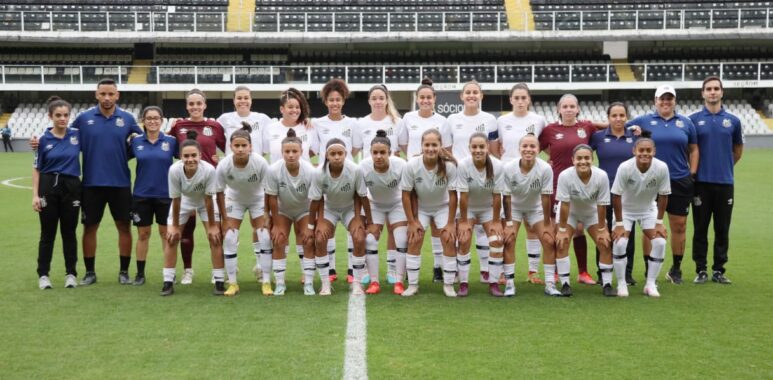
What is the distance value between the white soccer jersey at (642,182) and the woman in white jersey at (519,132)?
987 millimetres

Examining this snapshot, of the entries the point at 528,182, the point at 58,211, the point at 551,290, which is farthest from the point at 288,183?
the point at 551,290

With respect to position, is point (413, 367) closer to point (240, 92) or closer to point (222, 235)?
point (222, 235)

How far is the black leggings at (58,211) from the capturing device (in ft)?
26.8

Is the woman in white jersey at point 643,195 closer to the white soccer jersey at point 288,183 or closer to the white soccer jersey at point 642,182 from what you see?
the white soccer jersey at point 642,182

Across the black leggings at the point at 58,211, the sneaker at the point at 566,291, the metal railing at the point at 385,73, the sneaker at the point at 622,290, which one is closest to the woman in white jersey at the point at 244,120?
the black leggings at the point at 58,211

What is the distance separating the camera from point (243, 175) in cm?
796

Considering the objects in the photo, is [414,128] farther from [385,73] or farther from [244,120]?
[385,73]

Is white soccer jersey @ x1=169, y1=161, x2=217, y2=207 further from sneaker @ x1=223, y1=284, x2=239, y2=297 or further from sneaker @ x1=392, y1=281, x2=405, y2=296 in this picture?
sneaker @ x1=392, y1=281, x2=405, y2=296

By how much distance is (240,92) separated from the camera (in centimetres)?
877

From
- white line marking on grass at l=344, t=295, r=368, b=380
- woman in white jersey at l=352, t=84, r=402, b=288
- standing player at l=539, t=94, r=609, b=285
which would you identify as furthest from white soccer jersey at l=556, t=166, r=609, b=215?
white line marking on grass at l=344, t=295, r=368, b=380

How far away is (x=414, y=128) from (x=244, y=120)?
182cm

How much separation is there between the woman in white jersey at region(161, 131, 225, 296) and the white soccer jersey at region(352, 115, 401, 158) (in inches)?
62.0

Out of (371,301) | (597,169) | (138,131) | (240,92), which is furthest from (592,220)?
(138,131)

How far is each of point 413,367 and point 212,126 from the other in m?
4.29
